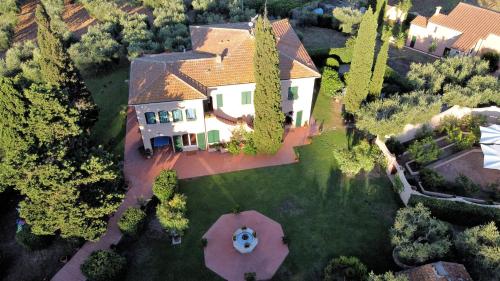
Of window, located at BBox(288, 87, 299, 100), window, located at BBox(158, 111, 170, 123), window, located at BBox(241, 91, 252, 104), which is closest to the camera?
window, located at BBox(158, 111, 170, 123)

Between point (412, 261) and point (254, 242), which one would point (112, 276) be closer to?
point (254, 242)

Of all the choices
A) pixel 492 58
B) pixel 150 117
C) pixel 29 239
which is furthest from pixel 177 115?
pixel 492 58

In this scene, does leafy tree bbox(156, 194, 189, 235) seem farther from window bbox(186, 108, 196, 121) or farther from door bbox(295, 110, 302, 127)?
door bbox(295, 110, 302, 127)

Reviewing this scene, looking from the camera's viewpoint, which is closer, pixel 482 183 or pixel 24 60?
pixel 482 183

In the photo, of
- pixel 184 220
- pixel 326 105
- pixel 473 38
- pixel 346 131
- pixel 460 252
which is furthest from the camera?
pixel 473 38

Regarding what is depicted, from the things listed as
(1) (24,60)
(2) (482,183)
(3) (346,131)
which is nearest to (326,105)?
(3) (346,131)

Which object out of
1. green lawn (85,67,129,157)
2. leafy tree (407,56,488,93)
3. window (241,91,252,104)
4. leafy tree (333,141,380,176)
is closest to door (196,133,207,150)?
window (241,91,252,104)

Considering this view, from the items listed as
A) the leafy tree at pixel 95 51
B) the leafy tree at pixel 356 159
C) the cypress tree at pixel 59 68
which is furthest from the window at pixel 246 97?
the leafy tree at pixel 95 51

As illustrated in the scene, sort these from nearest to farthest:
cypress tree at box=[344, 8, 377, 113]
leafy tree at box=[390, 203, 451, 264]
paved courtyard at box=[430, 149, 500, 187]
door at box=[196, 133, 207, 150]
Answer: leafy tree at box=[390, 203, 451, 264]
paved courtyard at box=[430, 149, 500, 187]
cypress tree at box=[344, 8, 377, 113]
door at box=[196, 133, 207, 150]
